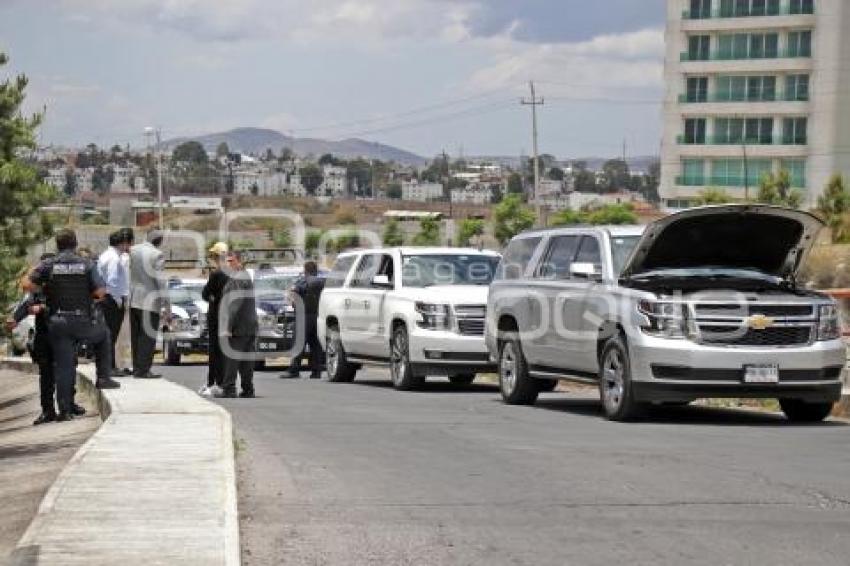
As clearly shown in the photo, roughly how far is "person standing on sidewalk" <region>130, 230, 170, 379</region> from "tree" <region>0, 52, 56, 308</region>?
1360 mm

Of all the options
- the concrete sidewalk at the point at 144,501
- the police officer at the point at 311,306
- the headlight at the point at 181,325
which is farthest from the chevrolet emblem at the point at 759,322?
the headlight at the point at 181,325

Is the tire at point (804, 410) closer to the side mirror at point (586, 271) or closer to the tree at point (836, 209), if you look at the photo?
the side mirror at point (586, 271)

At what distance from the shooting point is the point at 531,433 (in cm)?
1446

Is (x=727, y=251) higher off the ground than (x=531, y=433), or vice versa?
(x=727, y=251)

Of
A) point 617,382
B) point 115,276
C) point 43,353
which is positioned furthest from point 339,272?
point 617,382

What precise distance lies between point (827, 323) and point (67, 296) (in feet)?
25.8

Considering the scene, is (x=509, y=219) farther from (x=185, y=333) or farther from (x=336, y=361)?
(x=336, y=361)

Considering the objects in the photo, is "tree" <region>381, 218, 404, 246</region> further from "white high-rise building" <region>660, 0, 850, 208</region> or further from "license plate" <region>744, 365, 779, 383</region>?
"license plate" <region>744, 365, 779, 383</region>

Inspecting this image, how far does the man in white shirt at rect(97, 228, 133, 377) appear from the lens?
65.1 ft

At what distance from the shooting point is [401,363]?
862 inches

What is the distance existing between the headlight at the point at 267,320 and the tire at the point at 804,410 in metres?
14.0

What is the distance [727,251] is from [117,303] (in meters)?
7.83

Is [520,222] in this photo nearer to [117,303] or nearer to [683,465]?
[117,303]

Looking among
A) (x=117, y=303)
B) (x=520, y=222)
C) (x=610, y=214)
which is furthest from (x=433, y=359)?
(x=520, y=222)
